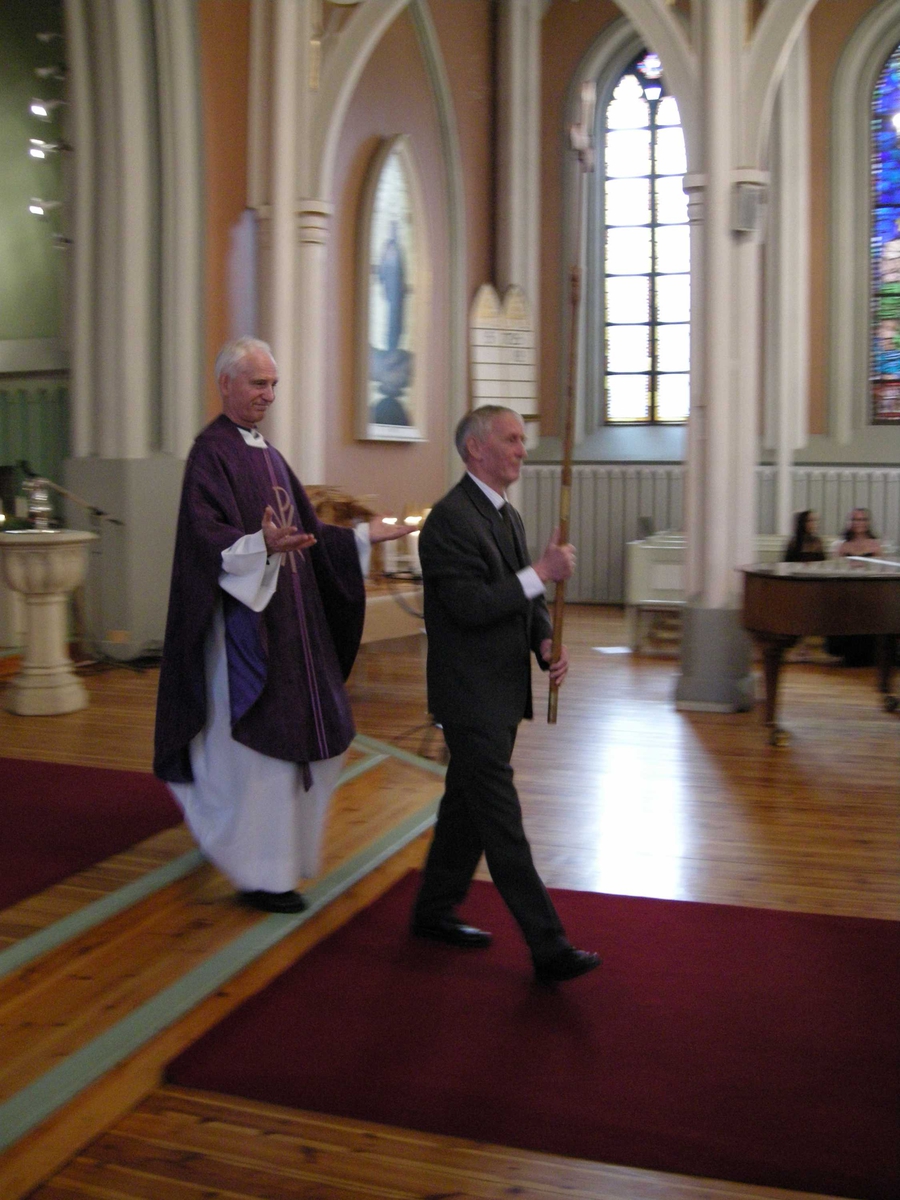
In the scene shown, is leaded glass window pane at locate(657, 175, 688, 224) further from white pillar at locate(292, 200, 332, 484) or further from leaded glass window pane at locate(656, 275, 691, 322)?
white pillar at locate(292, 200, 332, 484)

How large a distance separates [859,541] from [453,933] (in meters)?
6.23

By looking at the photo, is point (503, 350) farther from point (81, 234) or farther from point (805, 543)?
point (81, 234)

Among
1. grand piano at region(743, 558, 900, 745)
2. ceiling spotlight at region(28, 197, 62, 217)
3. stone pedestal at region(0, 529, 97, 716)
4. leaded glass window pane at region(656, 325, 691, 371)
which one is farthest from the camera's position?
leaded glass window pane at region(656, 325, 691, 371)

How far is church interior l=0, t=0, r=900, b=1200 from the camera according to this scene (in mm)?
2918

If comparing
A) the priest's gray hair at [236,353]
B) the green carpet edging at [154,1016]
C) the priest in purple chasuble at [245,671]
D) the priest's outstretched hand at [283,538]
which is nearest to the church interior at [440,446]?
the green carpet edging at [154,1016]

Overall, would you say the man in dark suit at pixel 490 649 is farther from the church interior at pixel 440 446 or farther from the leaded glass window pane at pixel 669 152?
the leaded glass window pane at pixel 669 152

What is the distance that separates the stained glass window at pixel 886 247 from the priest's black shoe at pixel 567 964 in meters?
9.63

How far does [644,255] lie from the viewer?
12641 millimetres

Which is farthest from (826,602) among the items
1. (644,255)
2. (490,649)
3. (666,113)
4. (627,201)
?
(666,113)

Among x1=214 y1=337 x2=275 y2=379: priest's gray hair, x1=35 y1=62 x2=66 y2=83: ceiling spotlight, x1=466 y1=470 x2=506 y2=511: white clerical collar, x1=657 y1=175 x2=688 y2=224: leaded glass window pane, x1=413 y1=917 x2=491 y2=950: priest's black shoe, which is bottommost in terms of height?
x1=413 y1=917 x2=491 y2=950: priest's black shoe

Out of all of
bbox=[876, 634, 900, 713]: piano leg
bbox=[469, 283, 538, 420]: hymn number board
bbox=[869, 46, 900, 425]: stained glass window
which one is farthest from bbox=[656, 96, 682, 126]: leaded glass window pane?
bbox=[876, 634, 900, 713]: piano leg

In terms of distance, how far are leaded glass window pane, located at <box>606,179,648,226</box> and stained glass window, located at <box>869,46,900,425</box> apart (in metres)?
2.10

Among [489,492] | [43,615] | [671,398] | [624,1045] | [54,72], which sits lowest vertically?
[624,1045]

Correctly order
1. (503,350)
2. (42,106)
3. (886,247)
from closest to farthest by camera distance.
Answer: (42,106) → (503,350) → (886,247)
